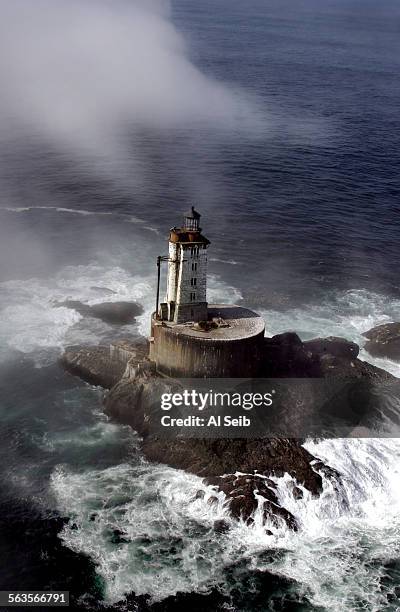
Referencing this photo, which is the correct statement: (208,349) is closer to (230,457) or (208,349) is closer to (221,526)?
(230,457)

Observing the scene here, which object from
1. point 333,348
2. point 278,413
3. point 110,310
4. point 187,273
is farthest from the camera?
point 110,310

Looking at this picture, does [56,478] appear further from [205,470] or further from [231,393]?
[231,393]

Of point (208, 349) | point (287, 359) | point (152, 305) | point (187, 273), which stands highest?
point (187, 273)

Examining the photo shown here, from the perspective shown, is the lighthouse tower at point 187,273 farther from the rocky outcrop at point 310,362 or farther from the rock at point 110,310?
the rock at point 110,310

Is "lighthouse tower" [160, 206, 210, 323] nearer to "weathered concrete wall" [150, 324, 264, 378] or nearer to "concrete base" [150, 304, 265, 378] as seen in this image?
"concrete base" [150, 304, 265, 378]

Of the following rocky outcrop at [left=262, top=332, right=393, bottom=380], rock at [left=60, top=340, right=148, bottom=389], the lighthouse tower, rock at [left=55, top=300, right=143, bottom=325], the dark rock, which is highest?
the lighthouse tower

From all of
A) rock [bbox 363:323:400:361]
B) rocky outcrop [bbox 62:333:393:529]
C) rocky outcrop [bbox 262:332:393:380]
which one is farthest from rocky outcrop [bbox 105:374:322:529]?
rock [bbox 363:323:400:361]

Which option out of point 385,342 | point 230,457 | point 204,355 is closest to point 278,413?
point 230,457

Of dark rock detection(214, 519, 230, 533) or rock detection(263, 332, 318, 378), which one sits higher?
rock detection(263, 332, 318, 378)
